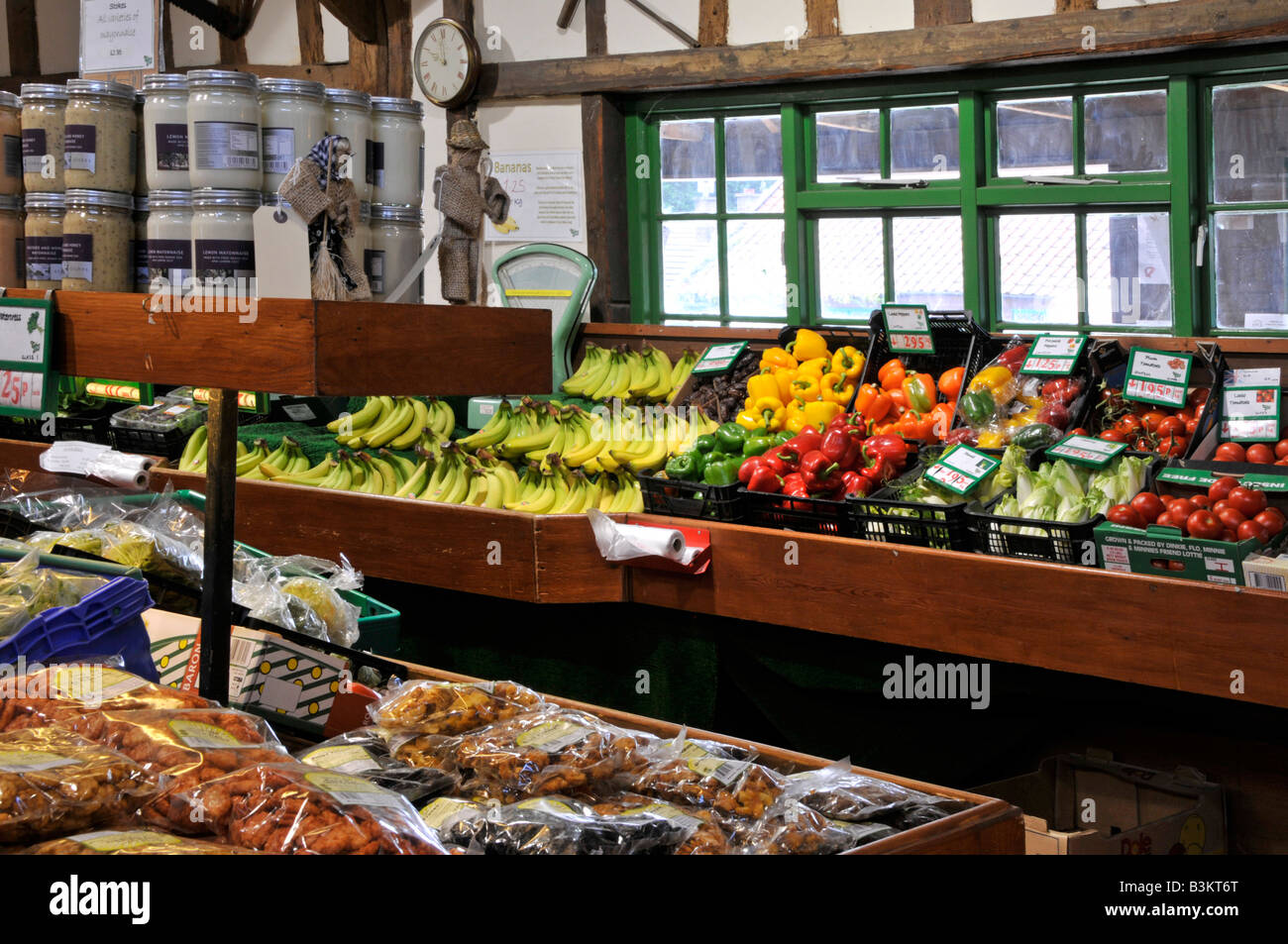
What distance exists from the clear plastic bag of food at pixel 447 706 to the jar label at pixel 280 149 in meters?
0.79

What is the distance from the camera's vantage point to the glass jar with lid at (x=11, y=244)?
2418mm

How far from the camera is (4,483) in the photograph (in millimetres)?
3537

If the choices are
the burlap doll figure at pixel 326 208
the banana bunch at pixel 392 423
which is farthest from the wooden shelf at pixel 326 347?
the banana bunch at pixel 392 423

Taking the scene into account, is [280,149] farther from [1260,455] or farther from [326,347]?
[1260,455]

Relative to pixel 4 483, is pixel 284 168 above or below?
above

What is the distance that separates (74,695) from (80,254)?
0.82 meters

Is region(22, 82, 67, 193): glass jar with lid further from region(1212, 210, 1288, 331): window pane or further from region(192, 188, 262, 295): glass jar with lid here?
region(1212, 210, 1288, 331): window pane

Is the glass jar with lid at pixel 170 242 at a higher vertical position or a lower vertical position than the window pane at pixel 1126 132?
lower

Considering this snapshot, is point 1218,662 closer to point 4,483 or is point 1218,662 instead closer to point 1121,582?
point 1121,582

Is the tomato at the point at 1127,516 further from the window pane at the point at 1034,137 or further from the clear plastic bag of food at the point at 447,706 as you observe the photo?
the window pane at the point at 1034,137

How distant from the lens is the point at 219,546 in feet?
5.86

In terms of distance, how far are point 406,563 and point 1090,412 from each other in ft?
7.01

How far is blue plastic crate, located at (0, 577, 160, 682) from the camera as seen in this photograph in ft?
5.88
